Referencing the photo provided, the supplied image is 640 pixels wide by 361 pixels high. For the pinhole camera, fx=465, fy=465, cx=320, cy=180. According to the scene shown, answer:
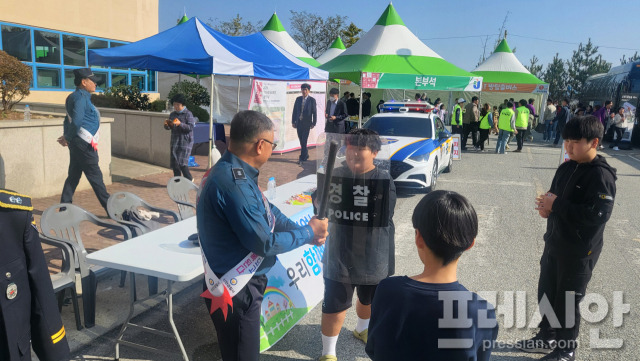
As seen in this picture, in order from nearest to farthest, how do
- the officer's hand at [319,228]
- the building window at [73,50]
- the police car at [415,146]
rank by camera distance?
1. the officer's hand at [319,228]
2. the police car at [415,146]
3. the building window at [73,50]

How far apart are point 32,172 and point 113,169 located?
2.18 metres

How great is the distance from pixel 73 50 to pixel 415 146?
491 inches

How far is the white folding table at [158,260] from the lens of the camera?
3047mm

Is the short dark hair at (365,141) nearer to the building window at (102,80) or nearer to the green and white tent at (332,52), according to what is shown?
the building window at (102,80)

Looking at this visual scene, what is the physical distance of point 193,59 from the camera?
8.28 meters

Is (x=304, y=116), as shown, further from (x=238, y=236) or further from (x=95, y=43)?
(x=238, y=236)

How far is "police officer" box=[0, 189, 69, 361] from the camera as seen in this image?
6.15 ft

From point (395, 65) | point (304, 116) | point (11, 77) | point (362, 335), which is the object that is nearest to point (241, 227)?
point (362, 335)

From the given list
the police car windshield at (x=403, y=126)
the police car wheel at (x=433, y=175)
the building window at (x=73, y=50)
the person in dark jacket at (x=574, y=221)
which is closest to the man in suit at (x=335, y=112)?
the police car windshield at (x=403, y=126)

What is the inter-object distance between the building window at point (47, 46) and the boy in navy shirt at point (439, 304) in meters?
16.1

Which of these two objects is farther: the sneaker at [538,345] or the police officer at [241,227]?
the sneaker at [538,345]

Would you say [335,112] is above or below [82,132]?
above

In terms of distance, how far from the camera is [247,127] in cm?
237

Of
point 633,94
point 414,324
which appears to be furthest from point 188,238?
point 633,94
